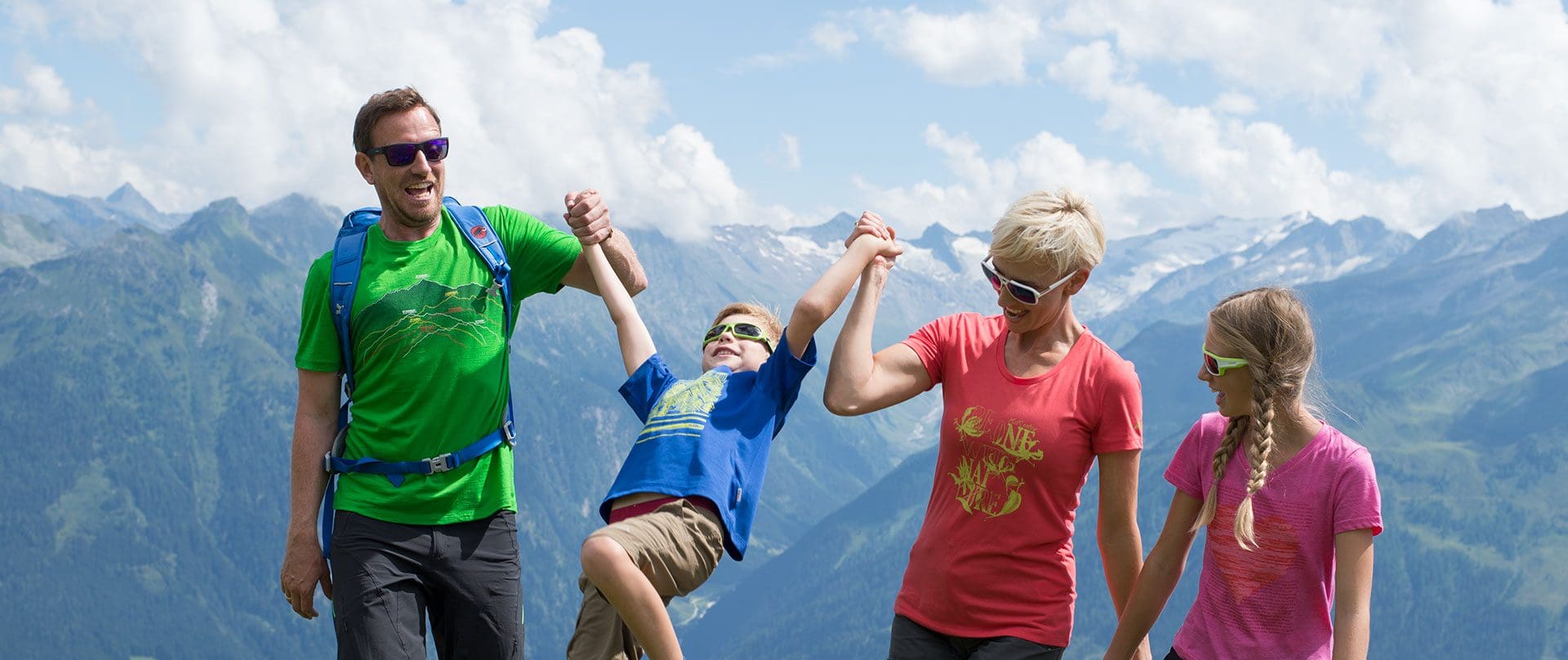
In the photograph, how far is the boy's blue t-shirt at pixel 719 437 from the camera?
7.59 metres

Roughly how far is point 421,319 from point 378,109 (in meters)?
1.42

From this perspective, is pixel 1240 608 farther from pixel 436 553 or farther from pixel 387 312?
pixel 387 312

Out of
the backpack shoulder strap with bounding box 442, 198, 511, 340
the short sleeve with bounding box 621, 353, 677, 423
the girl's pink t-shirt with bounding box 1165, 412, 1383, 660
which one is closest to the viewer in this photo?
the girl's pink t-shirt with bounding box 1165, 412, 1383, 660

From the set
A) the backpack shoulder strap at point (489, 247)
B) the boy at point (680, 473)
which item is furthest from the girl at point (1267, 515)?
the backpack shoulder strap at point (489, 247)

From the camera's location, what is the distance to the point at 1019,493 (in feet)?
23.6

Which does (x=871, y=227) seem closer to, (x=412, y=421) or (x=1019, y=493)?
(x=1019, y=493)

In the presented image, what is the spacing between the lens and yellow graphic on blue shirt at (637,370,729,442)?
777 cm

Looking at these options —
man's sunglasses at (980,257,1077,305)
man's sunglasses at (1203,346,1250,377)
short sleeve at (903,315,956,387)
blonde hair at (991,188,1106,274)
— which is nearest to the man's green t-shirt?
short sleeve at (903,315,956,387)

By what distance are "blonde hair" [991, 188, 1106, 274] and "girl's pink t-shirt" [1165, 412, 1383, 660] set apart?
1511 millimetres

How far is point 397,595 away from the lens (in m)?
7.69

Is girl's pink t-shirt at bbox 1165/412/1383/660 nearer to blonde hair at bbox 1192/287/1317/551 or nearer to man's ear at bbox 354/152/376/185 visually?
blonde hair at bbox 1192/287/1317/551

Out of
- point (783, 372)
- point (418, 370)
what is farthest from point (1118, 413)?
point (418, 370)

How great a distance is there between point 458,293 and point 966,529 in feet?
11.6

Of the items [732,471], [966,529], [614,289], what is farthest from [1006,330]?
[614,289]
